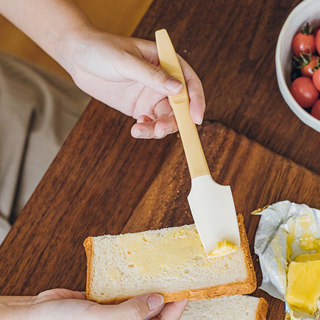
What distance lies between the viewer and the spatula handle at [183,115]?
75 centimetres

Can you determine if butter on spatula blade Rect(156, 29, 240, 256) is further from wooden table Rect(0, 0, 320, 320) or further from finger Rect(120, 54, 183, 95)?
wooden table Rect(0, 0, 320, 320)

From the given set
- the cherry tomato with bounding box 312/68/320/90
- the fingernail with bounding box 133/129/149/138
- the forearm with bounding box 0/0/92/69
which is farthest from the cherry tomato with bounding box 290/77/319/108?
the forearm with bounding box 0/0/92/69

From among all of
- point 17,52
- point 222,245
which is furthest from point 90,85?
point 17,52

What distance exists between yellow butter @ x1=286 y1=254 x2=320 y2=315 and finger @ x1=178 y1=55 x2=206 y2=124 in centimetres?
35

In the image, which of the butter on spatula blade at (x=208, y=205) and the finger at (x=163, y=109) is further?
the finger at (x=163, y=109)

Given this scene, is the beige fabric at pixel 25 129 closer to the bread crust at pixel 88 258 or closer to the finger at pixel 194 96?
the bread crust at pixel 88 258

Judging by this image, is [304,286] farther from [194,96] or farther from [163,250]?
[194,96]

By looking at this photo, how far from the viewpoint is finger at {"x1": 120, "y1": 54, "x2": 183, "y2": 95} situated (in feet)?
2.51

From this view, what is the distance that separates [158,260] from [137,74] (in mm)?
352

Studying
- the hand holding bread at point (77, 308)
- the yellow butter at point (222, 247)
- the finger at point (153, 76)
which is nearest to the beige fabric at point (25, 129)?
the hand holding bread at point (77, 308)

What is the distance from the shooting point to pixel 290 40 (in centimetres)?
94

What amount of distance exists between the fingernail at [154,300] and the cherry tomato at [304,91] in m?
0.49

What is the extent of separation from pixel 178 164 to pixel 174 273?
25cm

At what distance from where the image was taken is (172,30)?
107 centimetres
